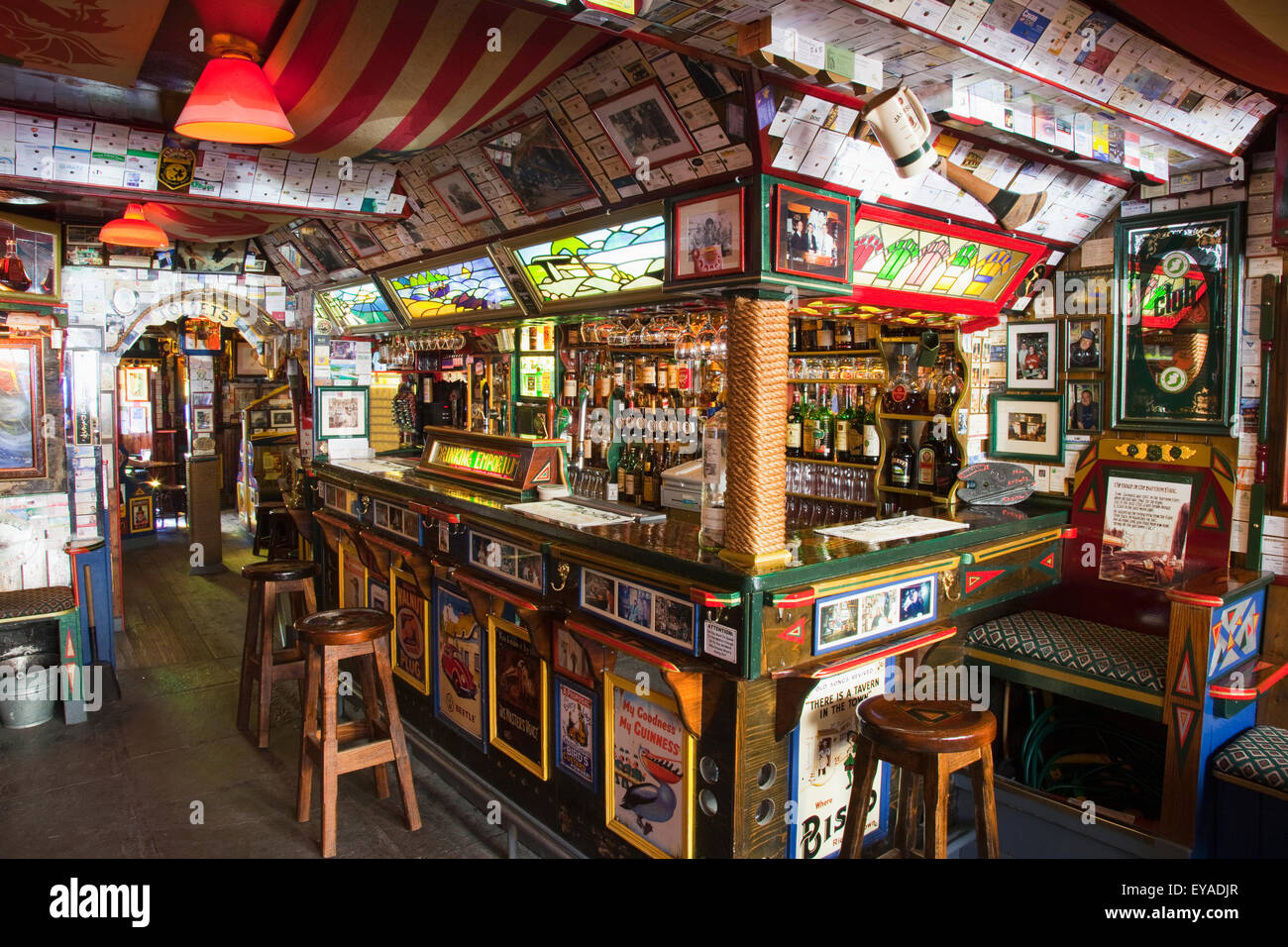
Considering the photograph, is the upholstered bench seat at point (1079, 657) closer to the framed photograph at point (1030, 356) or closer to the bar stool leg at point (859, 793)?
the framed photograph at point (1030, 356)

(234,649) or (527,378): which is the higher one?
(527,378)

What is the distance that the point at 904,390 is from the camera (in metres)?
4.43

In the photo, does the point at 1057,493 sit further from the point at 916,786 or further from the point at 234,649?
the point at 234,649

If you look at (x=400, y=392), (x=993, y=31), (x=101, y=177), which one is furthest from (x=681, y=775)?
(x=400, y=392)

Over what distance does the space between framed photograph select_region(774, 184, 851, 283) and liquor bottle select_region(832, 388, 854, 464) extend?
2013 millimetres

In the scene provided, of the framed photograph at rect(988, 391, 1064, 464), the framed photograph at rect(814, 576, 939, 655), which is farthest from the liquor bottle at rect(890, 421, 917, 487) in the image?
the framed photograph at rect(814, 576, 939, 655)

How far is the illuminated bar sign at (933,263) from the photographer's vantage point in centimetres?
332

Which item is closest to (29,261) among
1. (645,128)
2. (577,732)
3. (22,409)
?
(22,409)

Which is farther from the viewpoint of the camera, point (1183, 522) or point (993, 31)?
point (1183, 522)

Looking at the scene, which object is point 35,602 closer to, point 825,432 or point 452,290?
point 452,290

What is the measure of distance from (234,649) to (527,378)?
3.00m

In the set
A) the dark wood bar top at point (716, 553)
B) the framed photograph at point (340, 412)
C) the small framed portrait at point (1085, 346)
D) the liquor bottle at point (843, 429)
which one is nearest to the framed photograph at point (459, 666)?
the dark wood bar top at point (716, 553)

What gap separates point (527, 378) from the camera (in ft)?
22.1

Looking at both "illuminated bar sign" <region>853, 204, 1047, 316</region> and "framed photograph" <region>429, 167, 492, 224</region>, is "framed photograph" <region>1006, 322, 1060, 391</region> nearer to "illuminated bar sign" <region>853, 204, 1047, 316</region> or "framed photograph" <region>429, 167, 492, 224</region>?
"illuminated bar sign" <region>853, 204, 1047, 316</region>
